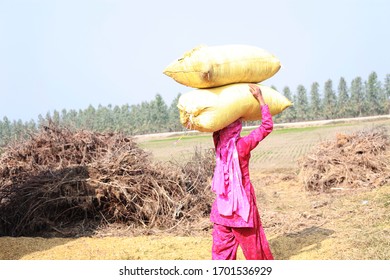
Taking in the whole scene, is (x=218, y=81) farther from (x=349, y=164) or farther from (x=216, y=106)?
(x=349, y=164)

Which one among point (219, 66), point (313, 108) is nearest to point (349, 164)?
point (219, 66)

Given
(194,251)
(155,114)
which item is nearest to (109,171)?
(194,251)

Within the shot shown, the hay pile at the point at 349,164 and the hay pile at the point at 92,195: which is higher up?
the hay pile at the point at 92,195

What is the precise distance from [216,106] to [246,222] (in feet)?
3.57

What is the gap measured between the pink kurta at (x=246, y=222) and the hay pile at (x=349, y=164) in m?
6.28

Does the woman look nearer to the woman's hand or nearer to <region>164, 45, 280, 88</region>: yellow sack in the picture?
the woman's hand

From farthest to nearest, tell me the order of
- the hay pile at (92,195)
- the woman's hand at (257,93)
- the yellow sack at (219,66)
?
the hay pile at (92,195) → the woman's hand at (257,93) → the yellow sack at (219,66)

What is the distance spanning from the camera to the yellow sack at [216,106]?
156 inches

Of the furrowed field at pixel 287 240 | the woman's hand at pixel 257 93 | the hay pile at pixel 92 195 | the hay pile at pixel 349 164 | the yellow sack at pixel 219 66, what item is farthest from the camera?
the hay pile at pixel 349 164

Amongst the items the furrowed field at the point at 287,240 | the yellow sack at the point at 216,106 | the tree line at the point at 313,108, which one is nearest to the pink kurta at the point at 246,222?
the yellow sack at the point at 216,106

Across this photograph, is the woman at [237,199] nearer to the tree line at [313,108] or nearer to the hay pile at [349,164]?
the hay pile at [349,164]

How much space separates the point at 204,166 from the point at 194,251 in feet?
11.9

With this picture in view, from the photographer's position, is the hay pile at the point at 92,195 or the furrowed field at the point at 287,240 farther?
the hay pile at the point at 92,195
